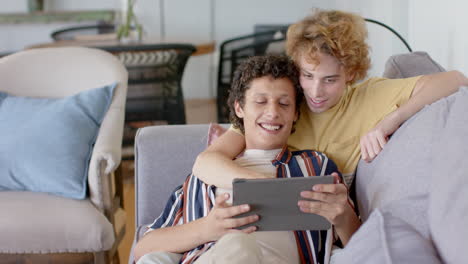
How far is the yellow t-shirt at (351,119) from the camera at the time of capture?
149cm

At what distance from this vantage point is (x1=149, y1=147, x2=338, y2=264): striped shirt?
54.1 inches

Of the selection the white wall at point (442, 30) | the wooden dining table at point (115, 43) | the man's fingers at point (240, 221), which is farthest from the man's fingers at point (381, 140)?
the wooden dining table at point (115, 43)

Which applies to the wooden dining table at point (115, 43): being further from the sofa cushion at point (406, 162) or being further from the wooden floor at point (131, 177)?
the sofa cushion at point (406, 162)

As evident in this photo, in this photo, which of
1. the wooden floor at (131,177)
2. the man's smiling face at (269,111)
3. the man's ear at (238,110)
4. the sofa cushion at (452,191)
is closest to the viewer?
the sofa cushion at (452,191)

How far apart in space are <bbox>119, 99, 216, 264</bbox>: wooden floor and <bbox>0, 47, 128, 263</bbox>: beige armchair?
0.40m

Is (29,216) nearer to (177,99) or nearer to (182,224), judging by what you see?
(182,224)

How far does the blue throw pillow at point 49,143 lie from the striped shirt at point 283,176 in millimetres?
643

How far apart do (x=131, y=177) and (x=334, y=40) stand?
2351 millimetres

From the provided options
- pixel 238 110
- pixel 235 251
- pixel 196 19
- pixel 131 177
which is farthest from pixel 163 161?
pixel 196 19

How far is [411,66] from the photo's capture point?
1683 millimetres

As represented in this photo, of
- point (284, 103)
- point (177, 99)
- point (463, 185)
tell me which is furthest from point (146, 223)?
point (177, 99)

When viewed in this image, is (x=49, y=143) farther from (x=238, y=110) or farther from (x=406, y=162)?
(x=406, y=162)

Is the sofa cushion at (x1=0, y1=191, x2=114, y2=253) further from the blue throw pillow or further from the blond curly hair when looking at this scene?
the blond curly hair

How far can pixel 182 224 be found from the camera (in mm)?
1431
